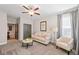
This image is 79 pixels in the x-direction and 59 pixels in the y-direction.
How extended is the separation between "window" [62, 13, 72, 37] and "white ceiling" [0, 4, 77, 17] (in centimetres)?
26

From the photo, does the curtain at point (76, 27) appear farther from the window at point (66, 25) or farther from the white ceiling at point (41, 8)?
the white ceiling at point (41, 8)

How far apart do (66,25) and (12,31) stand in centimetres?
154

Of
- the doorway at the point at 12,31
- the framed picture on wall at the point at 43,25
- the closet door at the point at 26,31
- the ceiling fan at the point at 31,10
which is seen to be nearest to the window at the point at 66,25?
the framed picture on wall at the point at 43,25

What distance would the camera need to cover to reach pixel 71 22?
2.07 metres

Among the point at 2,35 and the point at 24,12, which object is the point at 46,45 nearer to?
the point at 24,12

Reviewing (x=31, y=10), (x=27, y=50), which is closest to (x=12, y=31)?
(x=27, y=50)

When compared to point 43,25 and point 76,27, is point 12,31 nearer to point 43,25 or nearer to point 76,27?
point 43,25

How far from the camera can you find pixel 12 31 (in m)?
1.98

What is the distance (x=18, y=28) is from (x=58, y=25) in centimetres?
115

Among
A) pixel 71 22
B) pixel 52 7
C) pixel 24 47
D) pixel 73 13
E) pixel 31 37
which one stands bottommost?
pixel 24 47

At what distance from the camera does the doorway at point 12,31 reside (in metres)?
1.95

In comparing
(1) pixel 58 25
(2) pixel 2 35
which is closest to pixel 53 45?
(1) pixel 58 25

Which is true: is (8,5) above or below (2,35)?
above

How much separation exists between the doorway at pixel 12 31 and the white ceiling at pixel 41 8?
304mm
